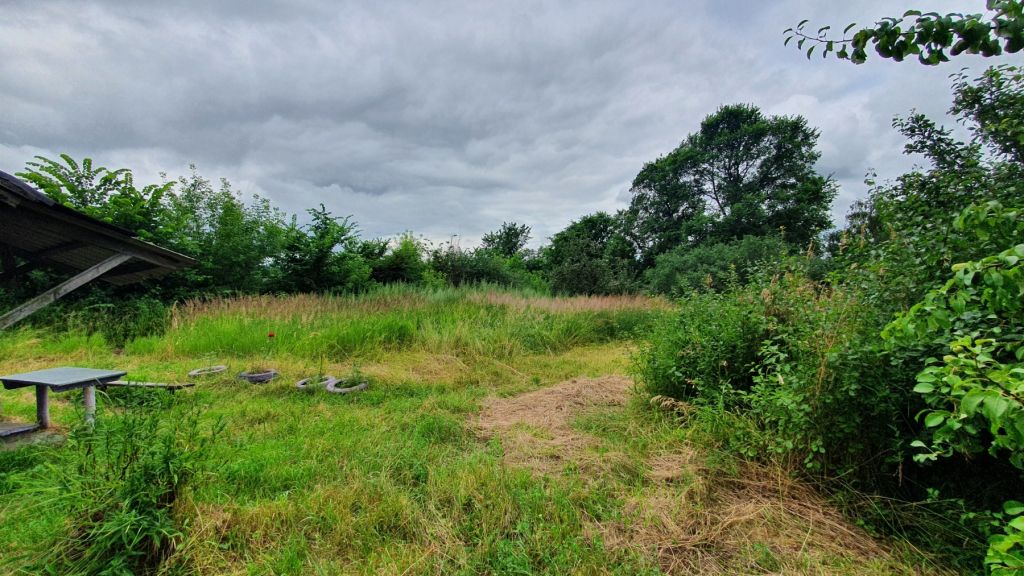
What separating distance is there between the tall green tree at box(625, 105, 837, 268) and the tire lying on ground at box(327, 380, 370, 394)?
18.1 meters

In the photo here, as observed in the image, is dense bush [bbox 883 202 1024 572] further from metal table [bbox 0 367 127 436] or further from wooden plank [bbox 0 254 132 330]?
wooden plank [bbox 0 254 132 330]

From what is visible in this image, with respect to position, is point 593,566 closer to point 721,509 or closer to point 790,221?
point 721,509

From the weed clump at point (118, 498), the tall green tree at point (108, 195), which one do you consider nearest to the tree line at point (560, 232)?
the tall green tree at point (108, 195)

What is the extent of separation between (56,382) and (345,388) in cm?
209

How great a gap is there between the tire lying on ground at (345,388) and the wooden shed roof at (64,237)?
10.5 feet

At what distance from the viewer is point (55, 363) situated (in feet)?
15.8

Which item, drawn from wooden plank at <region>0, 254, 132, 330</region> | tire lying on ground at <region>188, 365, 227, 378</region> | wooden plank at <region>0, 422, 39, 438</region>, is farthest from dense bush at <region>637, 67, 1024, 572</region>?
wooden plank at <region>0, 254, 132, 330</region>

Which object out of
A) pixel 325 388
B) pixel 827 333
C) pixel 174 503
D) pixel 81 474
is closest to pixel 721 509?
pixel 827 333

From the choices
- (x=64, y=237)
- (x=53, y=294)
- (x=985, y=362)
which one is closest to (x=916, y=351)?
Answer: (x=985, y=362)

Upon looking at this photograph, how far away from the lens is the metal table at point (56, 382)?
8.03 feet

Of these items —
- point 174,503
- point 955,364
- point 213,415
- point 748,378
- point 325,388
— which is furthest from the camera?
point 325,388

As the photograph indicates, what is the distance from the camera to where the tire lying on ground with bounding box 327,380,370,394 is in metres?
4.00

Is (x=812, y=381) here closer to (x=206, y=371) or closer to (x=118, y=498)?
(x=118, y=498)

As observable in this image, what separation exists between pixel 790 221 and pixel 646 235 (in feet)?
22.5
